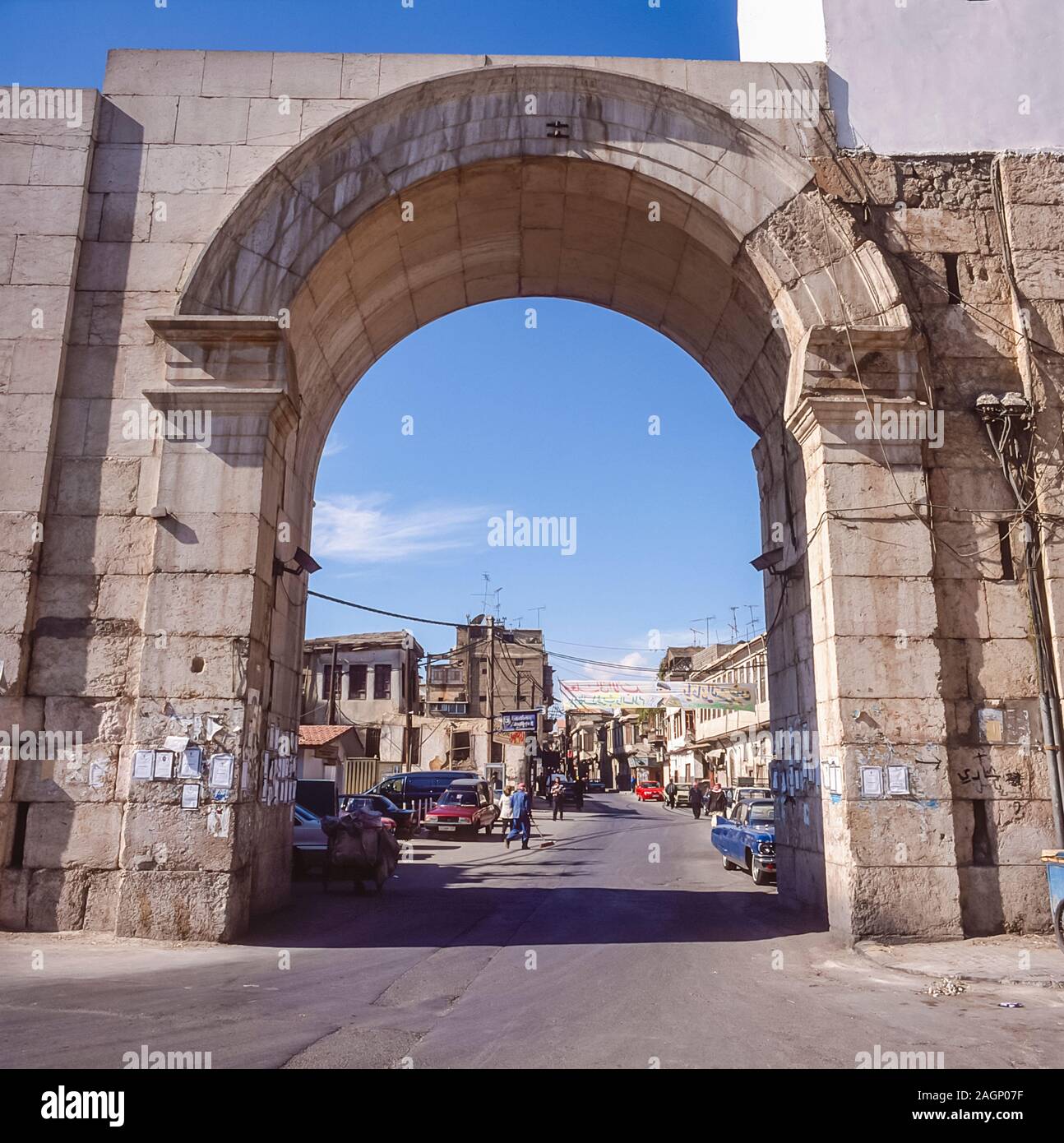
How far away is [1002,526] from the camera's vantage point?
9625 millimetres

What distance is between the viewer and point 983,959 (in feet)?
25.3

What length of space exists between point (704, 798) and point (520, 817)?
2209 cm

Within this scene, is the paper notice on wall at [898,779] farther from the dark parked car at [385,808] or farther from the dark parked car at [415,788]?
the dark parked car at [415,788]

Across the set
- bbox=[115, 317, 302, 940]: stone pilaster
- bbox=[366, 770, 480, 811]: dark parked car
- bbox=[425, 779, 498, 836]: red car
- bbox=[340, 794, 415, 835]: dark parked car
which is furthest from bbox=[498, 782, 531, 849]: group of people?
bbox=[115, 317, 302, 940]: stone pilaster

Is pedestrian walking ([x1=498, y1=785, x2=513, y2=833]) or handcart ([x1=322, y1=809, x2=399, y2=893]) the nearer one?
handcart ([x1=322, y1=809, x2=399, y2=893])

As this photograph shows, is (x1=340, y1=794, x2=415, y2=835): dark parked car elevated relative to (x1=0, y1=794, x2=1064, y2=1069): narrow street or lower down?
elevated

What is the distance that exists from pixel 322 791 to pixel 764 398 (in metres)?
11.5

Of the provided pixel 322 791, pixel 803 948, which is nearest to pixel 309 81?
pixel 803 948

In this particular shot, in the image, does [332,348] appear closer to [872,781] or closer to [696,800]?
[872,781]

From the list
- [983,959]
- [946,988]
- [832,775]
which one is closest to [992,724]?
[832,775]

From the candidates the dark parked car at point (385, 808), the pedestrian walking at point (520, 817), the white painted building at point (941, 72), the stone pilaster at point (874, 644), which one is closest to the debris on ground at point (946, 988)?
the stone pilaster at point (874, 644)

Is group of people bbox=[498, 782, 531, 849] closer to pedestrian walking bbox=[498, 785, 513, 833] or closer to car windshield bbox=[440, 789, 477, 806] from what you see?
pedestrian walking bbox=[498, 785, 513, 833]

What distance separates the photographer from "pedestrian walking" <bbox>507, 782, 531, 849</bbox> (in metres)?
23.2

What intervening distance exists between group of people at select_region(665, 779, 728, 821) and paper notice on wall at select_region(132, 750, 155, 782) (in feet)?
89.2
